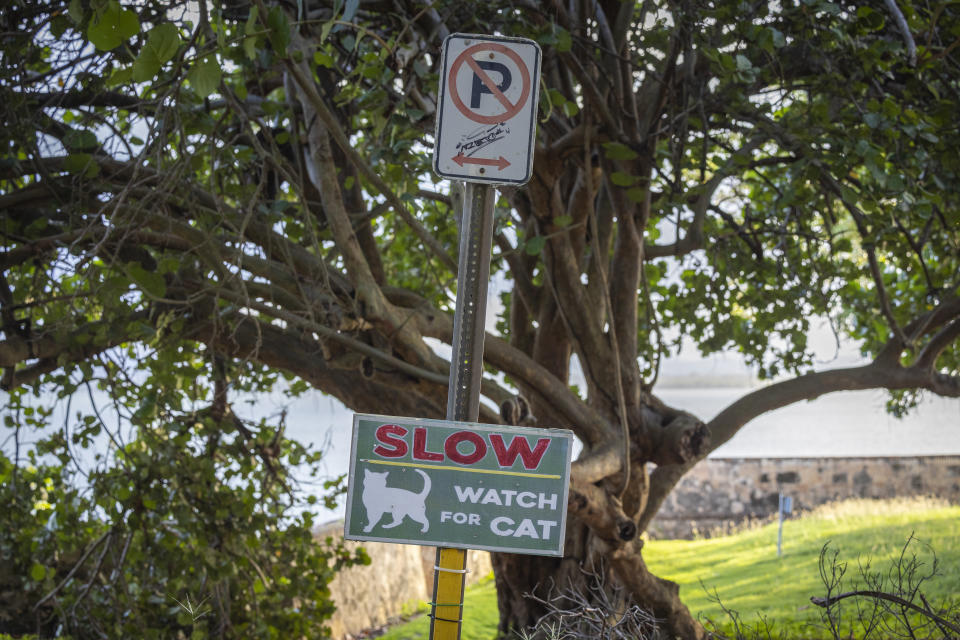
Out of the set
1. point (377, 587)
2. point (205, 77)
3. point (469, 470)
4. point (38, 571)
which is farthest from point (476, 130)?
point (377, 587)

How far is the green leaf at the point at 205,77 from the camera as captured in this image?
79.4 inches

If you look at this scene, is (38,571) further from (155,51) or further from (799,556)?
(799,556)

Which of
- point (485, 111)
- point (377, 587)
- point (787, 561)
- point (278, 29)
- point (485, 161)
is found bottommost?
point (377, 587)

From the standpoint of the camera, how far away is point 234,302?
3668 millimetres

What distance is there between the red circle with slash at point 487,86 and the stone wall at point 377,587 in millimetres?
6375

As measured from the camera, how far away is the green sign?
188cm

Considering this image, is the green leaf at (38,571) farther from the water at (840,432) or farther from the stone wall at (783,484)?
the water at (840,432)

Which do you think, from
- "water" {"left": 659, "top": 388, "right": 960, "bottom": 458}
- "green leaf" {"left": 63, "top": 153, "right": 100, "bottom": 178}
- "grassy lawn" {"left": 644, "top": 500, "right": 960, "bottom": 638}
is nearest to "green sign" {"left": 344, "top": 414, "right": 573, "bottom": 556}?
"green leaf" {"left": 63, "top": 153, "right": 100, "bottom": 178}

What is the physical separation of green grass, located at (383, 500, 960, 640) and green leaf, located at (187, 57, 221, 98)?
451 centimetres

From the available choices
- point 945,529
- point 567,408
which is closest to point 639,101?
point 567,408

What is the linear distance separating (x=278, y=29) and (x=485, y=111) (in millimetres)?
652

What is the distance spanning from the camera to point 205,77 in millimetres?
2023

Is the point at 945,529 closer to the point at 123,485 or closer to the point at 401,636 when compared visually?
the point at 401,636

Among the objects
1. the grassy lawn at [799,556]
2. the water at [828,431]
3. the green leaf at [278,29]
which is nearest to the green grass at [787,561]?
the grassy lawn at [799,556]
